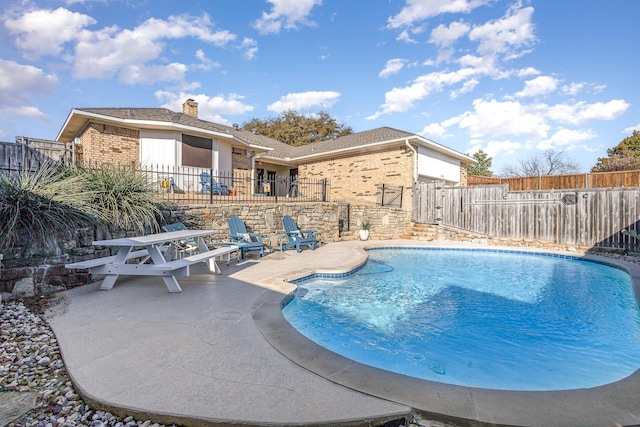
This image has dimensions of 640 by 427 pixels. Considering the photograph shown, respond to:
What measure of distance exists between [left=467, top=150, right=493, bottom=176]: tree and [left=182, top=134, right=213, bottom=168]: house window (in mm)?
29423

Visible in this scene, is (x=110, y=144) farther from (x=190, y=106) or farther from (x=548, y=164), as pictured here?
(x=548, y=164)

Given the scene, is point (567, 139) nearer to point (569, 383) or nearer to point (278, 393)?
point (569, 383)

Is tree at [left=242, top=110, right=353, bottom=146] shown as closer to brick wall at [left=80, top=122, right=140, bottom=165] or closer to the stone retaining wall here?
the stone retaining wall

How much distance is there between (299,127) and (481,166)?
20842mm

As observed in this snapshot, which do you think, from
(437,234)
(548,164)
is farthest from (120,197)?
(548,164)

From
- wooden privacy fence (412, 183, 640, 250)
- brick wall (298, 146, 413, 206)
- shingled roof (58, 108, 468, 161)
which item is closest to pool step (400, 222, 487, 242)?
wooden privacy fence (412, 183, 640, 250)

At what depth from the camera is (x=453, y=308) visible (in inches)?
181

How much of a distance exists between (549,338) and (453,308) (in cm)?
122

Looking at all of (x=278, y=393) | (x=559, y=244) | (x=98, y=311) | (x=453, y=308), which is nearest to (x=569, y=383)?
(x=453, y=308)

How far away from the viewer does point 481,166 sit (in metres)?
34.4

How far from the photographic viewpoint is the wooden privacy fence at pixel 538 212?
9289mm

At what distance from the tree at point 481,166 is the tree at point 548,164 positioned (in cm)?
483

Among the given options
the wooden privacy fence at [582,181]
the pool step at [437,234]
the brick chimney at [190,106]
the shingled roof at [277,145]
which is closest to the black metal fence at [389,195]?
the pool step at [437,234]

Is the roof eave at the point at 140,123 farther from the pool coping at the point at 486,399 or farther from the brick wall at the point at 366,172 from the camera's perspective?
the pool coping at the point at 486,399
